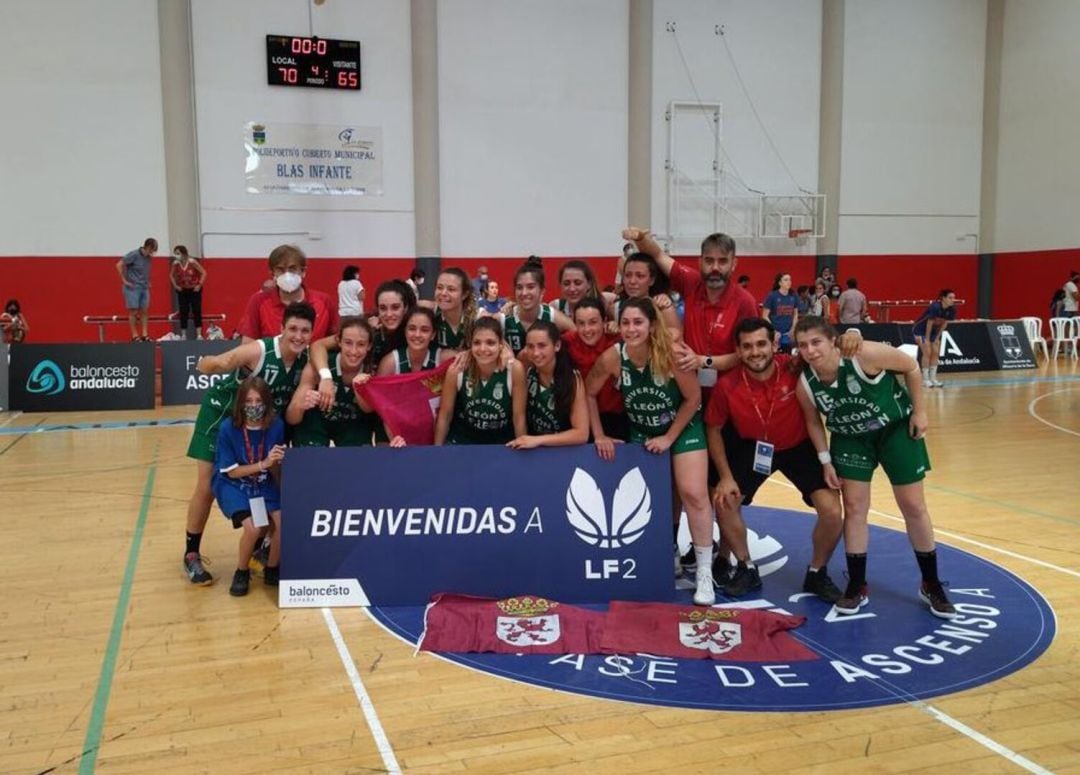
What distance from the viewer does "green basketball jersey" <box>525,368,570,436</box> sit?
5.01m

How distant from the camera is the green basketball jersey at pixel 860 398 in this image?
459 cm

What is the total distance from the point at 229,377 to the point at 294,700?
2276 mm

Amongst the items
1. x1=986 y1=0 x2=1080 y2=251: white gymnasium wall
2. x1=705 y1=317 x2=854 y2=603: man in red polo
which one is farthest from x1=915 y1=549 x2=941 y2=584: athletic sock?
x1=986 y1=0 x2=1080 y2=251: white gymnasium wall

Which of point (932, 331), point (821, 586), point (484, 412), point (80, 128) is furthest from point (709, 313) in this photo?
point (80, 128)

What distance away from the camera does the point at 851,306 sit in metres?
18.7

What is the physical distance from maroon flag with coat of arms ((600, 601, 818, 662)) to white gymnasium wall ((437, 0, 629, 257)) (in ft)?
50.9

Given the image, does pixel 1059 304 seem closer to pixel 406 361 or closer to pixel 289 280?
pixel 406 361

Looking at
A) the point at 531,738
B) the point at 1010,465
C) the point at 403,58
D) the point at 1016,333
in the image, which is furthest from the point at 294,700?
the point at 1016,333

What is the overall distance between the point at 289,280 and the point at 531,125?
14.9m

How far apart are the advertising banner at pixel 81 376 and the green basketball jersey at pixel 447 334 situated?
9.60m

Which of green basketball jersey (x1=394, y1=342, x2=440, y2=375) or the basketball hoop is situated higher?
the basketball hoop

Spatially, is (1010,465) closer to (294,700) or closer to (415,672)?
(415,672)

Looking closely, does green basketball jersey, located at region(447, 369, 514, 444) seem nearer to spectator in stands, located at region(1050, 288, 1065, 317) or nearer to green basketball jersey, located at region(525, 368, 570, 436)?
green basketball jersey, located at region(525, 368, 570, 436)

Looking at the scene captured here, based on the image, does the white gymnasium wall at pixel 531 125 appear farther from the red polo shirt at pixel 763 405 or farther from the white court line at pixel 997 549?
the red polo shirt at pixel 763 405
